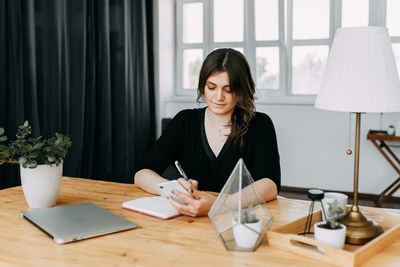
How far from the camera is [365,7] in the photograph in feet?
14.0

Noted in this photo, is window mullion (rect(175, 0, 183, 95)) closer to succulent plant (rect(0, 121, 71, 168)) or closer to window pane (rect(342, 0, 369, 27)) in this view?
window pane (rect(342, 0, 369, 27))

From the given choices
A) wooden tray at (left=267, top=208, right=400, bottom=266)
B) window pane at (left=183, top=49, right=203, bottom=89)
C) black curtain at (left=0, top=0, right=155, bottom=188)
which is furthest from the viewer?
window pane at (left=183, top=49, right=203, bottom=89)

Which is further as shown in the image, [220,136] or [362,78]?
[220,136]

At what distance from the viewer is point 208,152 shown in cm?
199

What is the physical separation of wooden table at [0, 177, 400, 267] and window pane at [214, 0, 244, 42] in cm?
366

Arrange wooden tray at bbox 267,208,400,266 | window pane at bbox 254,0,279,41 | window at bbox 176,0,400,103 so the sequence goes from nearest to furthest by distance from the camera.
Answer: wooden tray at bbox 267,208,400,266 < window at bbox 176,0,400,103 < window pane at bbox 254,0,279,41

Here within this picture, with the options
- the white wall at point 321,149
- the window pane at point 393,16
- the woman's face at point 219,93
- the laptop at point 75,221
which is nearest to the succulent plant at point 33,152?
the laptop at point 75,221

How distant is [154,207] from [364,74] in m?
0.79

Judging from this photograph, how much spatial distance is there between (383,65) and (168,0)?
416 cm

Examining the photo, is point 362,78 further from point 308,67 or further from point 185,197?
point 308,67

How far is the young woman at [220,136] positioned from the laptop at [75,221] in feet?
1.17

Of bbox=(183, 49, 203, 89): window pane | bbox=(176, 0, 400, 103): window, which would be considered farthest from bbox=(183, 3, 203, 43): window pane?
bbox=(183, 49, 203, 89): window pane

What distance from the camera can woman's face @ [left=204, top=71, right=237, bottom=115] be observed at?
187 centimetres

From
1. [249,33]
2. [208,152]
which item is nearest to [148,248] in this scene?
[208,152]
